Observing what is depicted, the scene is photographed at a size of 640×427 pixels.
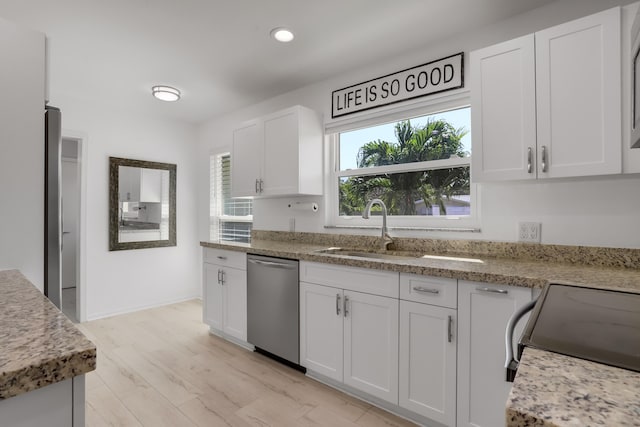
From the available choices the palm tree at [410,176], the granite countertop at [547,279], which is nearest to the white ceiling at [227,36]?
the palm tree at [410,176]

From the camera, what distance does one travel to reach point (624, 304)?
96 centimetres

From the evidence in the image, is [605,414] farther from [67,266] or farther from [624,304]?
[67,266]

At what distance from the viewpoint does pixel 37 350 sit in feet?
1.96

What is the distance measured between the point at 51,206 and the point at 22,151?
251 millimetres

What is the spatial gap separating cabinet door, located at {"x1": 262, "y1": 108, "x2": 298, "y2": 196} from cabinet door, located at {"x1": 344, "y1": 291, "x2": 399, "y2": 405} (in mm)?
1241

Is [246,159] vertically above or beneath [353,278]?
above

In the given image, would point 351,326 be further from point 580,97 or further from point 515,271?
point 580,97

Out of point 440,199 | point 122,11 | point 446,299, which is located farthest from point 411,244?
point 122,11

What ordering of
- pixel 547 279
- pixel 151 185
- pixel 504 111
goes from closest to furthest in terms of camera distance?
pixel 547 279
pixel 504 111
pixel 151 185

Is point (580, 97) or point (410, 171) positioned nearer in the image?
point (580, 97)

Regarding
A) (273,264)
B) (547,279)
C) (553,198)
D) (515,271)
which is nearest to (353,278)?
(273,264)

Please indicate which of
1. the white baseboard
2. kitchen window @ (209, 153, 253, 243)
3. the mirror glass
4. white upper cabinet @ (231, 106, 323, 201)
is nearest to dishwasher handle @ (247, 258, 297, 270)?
white upper cabinet @ (231, 106, 323, 201)

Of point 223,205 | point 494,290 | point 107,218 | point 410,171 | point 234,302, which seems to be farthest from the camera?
point 223,205

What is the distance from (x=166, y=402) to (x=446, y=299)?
1.82 metres
